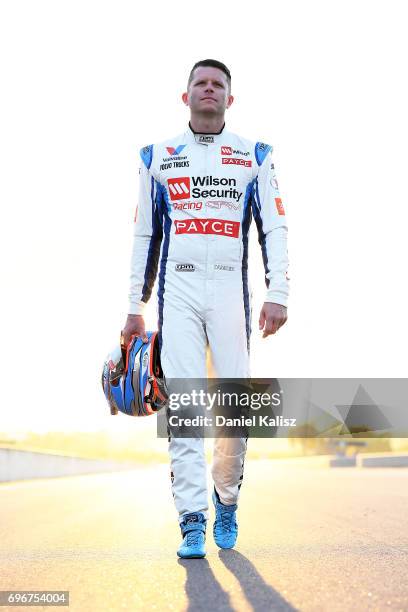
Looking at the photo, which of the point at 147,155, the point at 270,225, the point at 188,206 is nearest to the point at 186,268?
the point at 188,206

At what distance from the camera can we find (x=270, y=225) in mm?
5281

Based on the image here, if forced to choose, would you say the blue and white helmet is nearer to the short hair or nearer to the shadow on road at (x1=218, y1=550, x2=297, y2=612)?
the shadow on road at (x1=218, y1=550, x2=297, y2=612)

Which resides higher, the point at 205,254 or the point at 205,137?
the point at 205,137

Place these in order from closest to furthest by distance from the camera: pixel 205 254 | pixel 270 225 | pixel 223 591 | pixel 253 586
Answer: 1. pixel 223 591
2. pixel 253 586
3. pixel 205 254
4. pixel 270 225

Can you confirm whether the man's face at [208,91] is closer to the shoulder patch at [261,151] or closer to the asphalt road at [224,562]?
the shoulder patch at [261,151]

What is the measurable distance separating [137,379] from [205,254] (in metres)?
0.83

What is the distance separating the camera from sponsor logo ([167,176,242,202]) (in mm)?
5152

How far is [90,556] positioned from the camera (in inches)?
186

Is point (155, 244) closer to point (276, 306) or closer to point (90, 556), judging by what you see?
point (276, 306)

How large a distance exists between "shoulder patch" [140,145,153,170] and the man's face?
1.14ft

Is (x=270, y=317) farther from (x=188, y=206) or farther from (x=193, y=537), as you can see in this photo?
(x=193, y=537)

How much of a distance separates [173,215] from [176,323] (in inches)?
26.2

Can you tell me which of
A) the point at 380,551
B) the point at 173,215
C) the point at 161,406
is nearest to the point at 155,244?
the point at 173,215

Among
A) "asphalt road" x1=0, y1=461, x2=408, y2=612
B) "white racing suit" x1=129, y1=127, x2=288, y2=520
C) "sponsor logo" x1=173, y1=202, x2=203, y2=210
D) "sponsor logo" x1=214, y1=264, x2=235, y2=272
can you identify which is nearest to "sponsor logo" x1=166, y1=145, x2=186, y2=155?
"white racing suit" x1=129, y1=127, x2=288, y2=520
